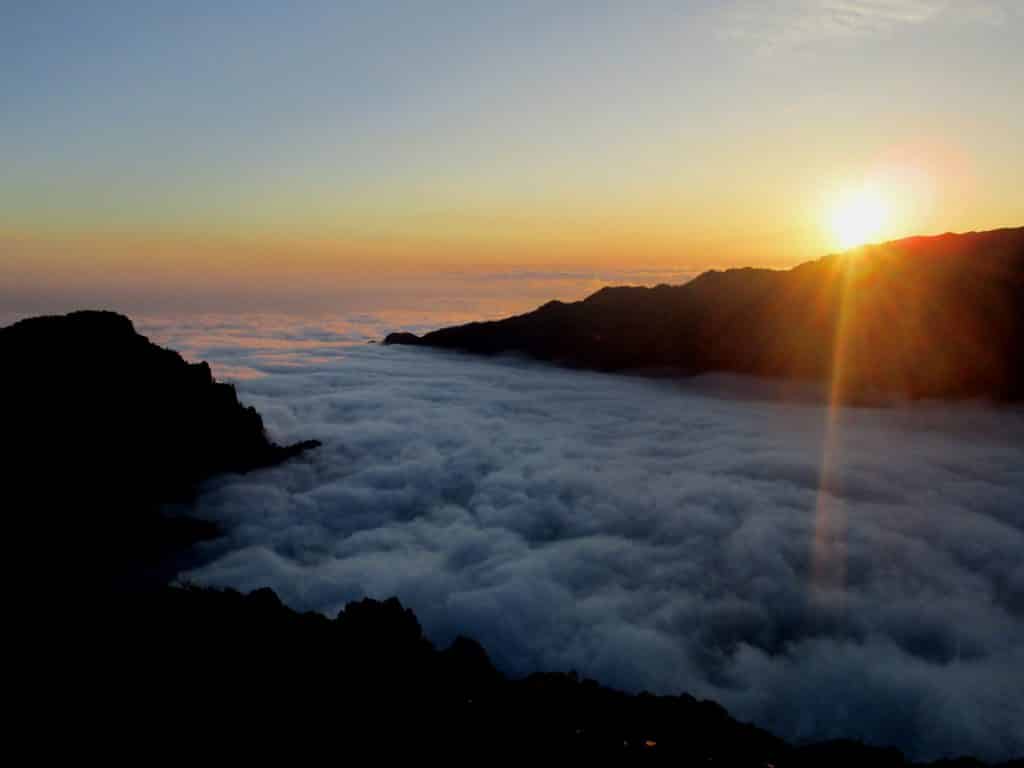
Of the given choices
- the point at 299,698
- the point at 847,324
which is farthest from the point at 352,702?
the point at 847,324

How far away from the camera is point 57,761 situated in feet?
19.0

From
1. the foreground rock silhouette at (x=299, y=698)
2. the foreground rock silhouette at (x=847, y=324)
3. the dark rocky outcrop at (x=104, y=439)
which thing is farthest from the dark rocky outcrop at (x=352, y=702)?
the foreground rock silhouette at (x=847, y=324)

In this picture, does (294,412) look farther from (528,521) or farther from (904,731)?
(904,731)

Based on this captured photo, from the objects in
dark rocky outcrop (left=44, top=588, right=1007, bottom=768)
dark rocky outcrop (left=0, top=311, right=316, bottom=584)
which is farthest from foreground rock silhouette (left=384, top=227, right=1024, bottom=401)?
dark rocky outcrop (left=0, top=311, right=316, bottom=584)

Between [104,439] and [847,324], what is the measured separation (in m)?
41.3

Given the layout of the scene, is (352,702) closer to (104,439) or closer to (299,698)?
(299,698)

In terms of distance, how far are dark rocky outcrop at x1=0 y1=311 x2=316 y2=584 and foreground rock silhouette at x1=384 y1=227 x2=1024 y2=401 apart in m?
35.4

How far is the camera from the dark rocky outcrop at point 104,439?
15.6m

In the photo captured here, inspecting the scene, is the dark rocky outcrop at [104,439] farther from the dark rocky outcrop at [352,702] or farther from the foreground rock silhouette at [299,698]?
the dark rocky outcrop at [352,702]

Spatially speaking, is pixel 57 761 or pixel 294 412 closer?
pixel 57 761

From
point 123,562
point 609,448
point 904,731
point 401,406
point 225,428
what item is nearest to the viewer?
point 904,731

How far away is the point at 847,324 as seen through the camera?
41.2 metres

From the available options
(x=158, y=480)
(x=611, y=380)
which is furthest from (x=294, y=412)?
(x=611, y=380)

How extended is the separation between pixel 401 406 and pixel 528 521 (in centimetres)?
2044
